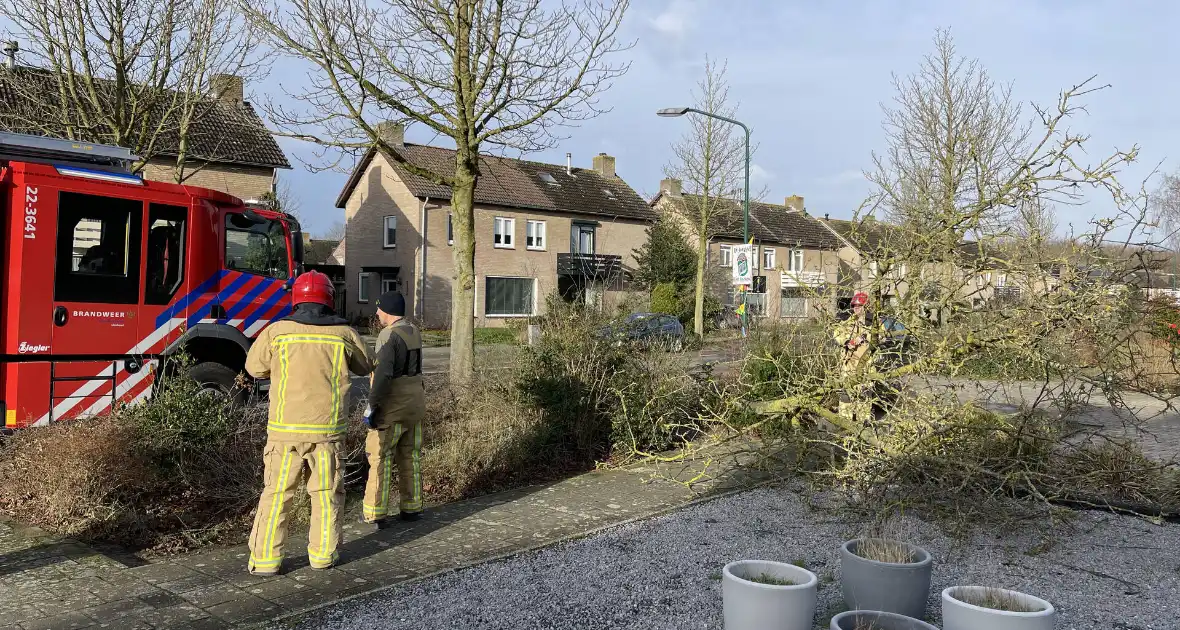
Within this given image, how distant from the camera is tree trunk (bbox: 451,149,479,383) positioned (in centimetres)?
894

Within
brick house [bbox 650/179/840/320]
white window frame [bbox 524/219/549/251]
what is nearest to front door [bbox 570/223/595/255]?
A: white window frame [bbox 524/219/549/251]

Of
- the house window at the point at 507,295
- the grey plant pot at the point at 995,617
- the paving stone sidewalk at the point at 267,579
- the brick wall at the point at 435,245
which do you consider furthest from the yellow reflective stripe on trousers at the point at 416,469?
the house window at the point at 507,295

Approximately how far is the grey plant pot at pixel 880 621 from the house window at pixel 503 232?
3028 cm

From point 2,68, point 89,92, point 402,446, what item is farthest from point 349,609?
point 2,68

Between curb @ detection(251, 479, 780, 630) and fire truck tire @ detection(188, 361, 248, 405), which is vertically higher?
fire truck tire @ detection(188, 361, 248, 405)

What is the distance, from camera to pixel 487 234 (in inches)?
1296

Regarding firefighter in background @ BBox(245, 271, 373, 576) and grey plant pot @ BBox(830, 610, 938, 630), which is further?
firefighter in background @ BBox(245, 271, 373, 576)

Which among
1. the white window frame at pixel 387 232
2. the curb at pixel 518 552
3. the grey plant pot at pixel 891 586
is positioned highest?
the white window frame at pixel 387 232

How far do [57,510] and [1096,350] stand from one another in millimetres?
6935

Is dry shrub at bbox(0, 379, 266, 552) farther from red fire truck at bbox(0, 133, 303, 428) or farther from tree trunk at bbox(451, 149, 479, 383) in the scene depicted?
tree trunk at bbox(451, 149, 479, 383)

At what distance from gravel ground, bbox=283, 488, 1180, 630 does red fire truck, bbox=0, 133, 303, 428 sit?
12.9 feet

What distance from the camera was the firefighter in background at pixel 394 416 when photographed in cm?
567

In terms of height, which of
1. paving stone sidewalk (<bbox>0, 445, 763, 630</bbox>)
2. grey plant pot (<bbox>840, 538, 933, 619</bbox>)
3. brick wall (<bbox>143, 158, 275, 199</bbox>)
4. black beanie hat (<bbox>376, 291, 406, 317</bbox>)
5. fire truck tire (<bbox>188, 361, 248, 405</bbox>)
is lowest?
paving stone sidewalk (<bbox>0, 445, 763, 630</bbox>)

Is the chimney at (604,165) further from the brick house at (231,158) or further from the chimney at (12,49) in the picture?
the chimney at (12,49)
